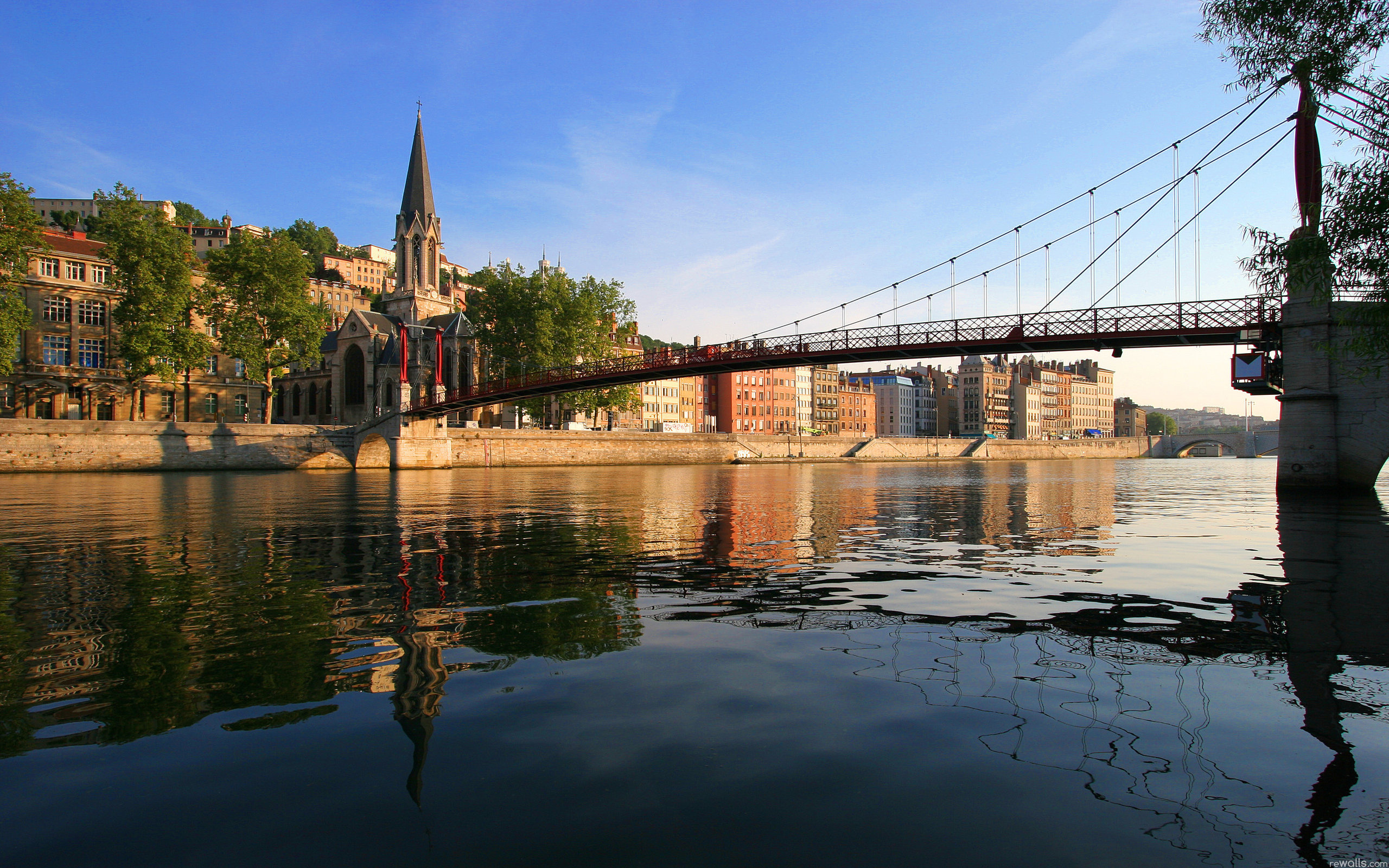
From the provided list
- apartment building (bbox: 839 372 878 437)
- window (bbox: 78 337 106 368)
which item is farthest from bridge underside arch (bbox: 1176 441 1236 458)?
window (bbox: 78 337 106 368)

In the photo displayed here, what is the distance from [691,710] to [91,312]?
62.4 m

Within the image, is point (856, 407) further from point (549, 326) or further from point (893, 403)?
point (549, 326)

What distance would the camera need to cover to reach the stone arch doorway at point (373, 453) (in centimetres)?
5222

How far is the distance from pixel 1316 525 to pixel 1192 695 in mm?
13873

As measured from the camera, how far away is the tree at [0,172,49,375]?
1513 inches

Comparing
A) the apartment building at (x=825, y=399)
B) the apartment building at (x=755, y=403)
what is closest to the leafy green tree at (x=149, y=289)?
the apartment building at (x=755, y=403)

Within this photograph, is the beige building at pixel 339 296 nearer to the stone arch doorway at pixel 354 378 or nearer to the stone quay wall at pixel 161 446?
the stone arch doorway at pixel 354 378

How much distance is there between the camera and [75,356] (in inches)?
2034

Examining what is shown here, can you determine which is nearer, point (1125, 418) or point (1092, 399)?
point (1092, 399)

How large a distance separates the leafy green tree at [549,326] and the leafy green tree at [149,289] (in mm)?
22451

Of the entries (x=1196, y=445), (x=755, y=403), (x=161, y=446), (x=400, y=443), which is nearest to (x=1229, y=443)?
(x=1196, y=445)

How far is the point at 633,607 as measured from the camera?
7672 mm

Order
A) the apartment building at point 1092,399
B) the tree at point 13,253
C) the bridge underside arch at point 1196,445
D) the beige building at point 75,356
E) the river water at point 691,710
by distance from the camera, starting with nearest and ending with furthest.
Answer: the river water at point 691,710 < the tree at point 13,253 < the beige building at point 75,356 < the bridge underside arch at point 1196,445 < the apartment building at point 1092,399

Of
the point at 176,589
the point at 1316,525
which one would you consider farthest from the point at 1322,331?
→ the point at 176,589
